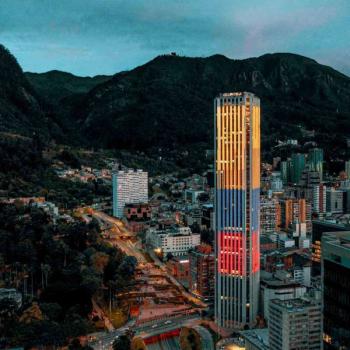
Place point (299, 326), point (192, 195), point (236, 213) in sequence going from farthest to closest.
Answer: point (192, 195) < point (236, 213) < point (299, 326)

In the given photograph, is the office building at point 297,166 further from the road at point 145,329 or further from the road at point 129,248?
the road at point 145,329

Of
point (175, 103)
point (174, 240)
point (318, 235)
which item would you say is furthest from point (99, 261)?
point (175, 103)

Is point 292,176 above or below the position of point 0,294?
above

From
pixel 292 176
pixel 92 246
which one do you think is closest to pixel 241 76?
pixel 292 176

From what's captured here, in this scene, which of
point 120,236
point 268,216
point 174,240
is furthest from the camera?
point 268,216

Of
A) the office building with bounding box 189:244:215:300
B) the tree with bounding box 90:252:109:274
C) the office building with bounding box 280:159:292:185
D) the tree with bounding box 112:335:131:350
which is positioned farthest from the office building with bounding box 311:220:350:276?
the office building with bounding box 280:159:292:185

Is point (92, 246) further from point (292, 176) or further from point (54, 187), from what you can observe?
point (292, 176)

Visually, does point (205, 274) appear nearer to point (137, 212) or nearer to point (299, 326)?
point (299, 326)

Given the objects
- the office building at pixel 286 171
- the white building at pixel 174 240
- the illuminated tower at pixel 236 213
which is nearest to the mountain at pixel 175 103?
the office building at pixel 286 171
